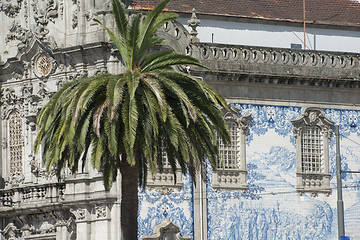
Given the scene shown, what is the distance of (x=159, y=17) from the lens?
4909 cm

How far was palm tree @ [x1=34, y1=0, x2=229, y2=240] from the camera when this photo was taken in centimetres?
4662

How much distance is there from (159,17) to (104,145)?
17.2 feet

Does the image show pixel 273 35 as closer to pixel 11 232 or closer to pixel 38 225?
pixel 38 225

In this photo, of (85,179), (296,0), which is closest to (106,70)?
(85,179)

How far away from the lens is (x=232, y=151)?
192 feet

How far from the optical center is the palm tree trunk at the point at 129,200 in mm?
48188

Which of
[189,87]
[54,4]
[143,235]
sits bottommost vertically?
[143,235]

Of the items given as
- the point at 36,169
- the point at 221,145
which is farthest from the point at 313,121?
the point at 36,169

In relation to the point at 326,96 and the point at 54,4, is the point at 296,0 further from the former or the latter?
the point at 54,4

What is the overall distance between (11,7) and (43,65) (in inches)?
145

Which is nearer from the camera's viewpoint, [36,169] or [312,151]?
[312,151]

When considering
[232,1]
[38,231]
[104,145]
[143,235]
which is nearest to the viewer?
[104,145]

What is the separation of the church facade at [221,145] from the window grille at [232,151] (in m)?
0.07

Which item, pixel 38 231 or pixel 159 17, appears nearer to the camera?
pixel 159 17
